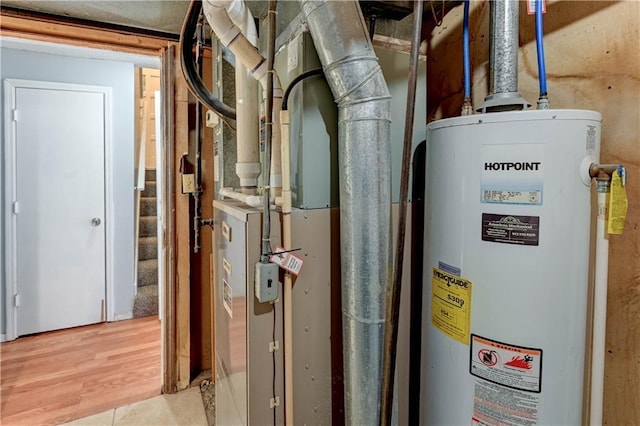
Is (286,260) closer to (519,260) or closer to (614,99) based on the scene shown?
(519,260)

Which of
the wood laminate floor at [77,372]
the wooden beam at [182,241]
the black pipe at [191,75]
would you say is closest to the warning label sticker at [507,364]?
the black pipe at [191,75]

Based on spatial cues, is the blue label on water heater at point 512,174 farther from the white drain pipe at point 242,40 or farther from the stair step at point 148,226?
the stair step at point 148,226

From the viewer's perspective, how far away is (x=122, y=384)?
2.54 m

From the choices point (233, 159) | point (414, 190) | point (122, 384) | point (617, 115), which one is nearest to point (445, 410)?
point (414, 190)

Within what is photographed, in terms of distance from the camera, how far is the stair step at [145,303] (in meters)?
3.71

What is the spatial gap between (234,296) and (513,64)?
3.60ft

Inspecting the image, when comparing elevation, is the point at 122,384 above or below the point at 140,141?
below

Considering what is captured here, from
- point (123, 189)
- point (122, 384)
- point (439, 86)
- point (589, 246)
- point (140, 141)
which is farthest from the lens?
point (140, 141)

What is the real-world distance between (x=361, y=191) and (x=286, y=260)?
0.96ft

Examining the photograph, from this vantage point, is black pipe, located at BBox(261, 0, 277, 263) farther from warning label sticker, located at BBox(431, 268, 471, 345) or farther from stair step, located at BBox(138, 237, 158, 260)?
stair step, located at BBox(138, 237, 158, 260)

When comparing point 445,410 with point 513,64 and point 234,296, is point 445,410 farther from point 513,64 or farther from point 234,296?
point 513,64

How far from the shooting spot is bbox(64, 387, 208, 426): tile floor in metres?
2.12

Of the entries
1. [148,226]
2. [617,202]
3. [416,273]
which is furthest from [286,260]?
[148,226]

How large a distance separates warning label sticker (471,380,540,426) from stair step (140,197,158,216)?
4.16 m
